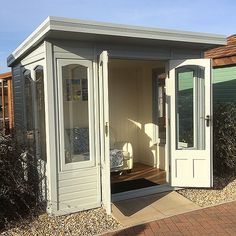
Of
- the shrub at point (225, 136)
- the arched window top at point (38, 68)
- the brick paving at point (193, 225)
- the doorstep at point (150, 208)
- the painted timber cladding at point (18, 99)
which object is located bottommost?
the brick paving at point (193, 225)

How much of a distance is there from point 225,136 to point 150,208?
7.14 ft

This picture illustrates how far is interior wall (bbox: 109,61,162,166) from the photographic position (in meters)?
7.05

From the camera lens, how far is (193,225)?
4.21 metres

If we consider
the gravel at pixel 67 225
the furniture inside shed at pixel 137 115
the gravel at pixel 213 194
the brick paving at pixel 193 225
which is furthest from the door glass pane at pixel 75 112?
the furniture inside shed at pixel 137 115

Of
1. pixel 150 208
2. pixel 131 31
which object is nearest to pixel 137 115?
pixel 150 208

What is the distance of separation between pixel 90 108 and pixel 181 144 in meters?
1.70

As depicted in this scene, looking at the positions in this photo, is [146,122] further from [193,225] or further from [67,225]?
[67,225]

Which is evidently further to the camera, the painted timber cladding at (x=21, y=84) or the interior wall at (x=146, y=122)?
the interior wall at (x=146, y=122)

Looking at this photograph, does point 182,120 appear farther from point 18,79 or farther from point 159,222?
point 18,79

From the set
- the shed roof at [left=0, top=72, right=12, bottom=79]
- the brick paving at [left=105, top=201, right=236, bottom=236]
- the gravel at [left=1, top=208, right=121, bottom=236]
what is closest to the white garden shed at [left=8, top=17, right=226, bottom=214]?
the gravel at [left=1, top=208, right=121, bottom=236]

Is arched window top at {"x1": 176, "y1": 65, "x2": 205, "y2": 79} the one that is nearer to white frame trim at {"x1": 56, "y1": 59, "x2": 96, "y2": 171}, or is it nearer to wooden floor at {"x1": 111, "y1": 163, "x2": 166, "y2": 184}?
white frame trim at {"x1": 56, "y1": 59, "x2": 96, "y2": 171}

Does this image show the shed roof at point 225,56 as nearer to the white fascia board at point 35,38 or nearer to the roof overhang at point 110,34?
the roof overhang at point 110,34

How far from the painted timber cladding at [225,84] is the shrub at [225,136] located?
1.39 m

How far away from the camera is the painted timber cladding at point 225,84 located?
749 cm
